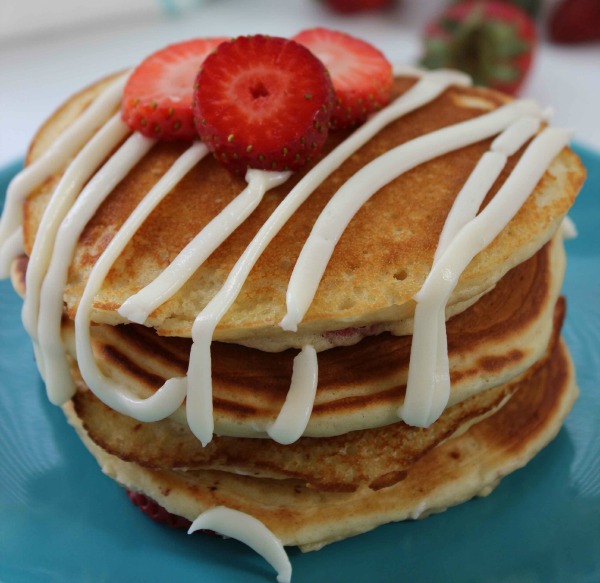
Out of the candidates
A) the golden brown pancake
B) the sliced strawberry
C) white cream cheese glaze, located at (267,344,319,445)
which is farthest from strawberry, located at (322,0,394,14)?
white cream cheese glaze, located at (267,344,319,445)

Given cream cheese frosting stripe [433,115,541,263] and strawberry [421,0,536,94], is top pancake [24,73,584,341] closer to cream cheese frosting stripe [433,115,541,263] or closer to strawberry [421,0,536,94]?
cream cheese frosting stripe [433,115,541,263]

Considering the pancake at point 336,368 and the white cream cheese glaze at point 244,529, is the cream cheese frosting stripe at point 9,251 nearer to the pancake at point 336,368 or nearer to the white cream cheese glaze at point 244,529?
the pancake at point 336,368

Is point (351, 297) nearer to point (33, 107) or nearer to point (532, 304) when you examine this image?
point (532, 304)

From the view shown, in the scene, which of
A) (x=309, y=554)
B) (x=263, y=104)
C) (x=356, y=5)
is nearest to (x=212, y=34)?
(x=356, y=5)

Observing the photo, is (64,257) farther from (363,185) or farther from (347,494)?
(347,494)

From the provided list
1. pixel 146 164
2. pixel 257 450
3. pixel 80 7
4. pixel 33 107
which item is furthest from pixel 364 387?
pixel 80 7
